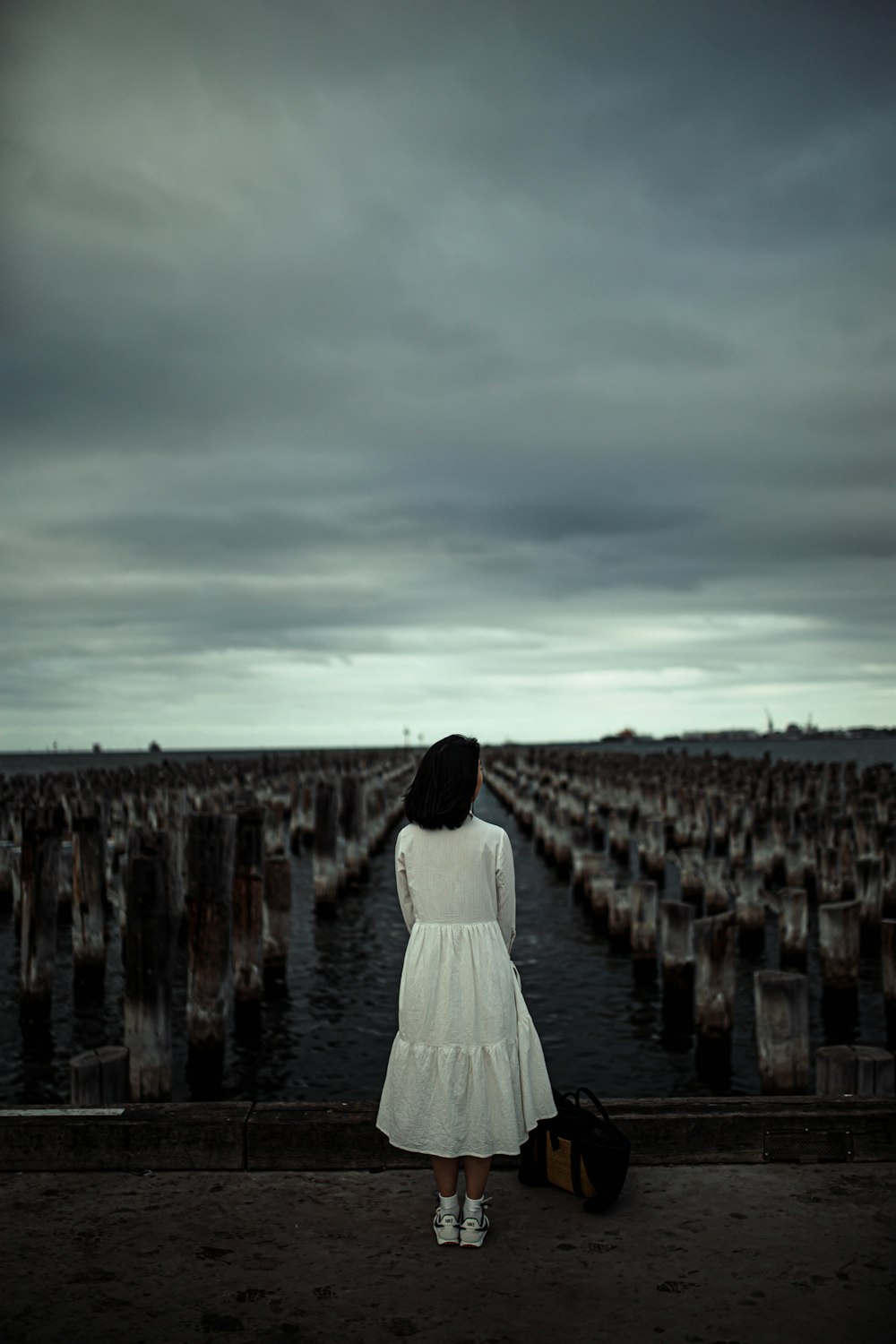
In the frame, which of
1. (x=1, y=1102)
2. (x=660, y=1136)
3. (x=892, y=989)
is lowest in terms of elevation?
(x=1, y=1102)

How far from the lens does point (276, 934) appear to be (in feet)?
48.3

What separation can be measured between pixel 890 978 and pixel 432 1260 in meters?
9.10

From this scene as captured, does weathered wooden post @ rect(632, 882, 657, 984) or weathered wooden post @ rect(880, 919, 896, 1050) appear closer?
weathered wooden post @ rect(880, 919, 896, 1050)

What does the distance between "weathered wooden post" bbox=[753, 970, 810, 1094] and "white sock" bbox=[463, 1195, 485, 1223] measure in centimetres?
415

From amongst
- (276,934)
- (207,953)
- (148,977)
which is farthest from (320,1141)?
(276,934)

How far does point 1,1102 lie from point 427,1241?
25.2 feet

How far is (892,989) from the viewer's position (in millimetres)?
11812

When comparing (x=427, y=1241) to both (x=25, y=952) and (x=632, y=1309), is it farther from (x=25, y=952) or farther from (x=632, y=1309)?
(x=25, y=952)

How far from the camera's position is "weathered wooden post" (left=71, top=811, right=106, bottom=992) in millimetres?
13469

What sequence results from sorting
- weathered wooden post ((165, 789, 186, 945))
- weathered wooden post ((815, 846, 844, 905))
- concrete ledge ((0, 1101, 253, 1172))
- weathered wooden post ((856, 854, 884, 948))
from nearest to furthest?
1. concrete ledge ((0, 1101, 253, 1172))
2. weathered wooden post ((165, 789, 186, 945))
3. weathered wooden post ((856, 854, 884, 948))
4. weathered wooden post ((815, 846, 844, 905))

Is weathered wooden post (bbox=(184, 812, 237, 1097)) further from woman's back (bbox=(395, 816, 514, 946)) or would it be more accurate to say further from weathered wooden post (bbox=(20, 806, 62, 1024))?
woman's back (bbox=(395, 816, 514, 946))

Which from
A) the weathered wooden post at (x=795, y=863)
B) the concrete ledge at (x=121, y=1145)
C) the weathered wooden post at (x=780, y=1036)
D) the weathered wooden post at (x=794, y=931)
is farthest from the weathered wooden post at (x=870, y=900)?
the concrete ledge at (x=121, y=1145)

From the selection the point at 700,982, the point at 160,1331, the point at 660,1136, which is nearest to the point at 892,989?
the point at 700,982

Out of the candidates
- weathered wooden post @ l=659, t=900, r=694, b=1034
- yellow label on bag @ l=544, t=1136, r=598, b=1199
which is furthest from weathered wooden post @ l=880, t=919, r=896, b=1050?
yellow label on bag @ l=544, t=1136, r=598, b=1199
